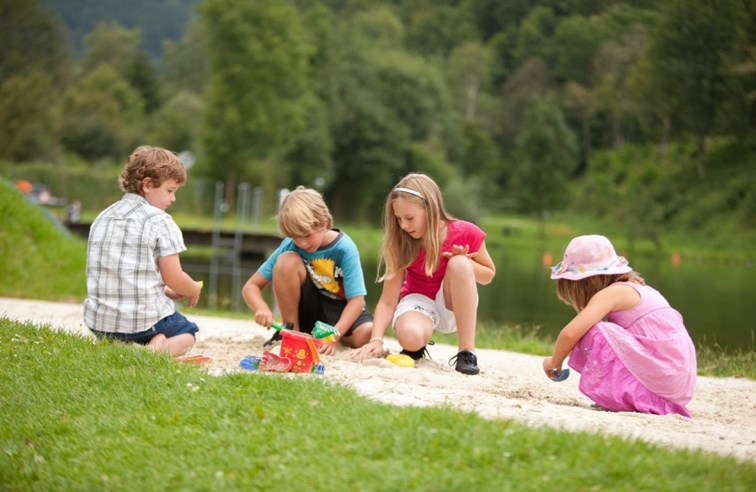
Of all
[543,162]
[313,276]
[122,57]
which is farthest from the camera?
[122,57]

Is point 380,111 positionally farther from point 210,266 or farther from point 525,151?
point 210,266

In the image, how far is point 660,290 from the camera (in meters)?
18.9

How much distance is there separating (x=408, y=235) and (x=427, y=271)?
0.28m

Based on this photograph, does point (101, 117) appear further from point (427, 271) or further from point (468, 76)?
point (427, 271)

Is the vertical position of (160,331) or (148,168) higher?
(148,168)

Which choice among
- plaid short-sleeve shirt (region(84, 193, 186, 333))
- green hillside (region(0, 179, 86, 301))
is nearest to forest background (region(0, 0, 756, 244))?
green hillside (region(0, 179, 86, 301))

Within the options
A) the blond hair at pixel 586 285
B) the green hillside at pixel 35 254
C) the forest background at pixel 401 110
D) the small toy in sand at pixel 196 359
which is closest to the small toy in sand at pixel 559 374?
the blond hair at pixel 586 285

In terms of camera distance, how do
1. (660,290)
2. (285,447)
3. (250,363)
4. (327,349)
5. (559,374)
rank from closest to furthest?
(285,447) < (559,374) < (250,363) < (327,349) < (660,290)

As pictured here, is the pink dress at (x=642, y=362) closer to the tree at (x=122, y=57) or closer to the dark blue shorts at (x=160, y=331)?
the dark blue shorts at (x=160, y=331)

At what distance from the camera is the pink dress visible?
14.4 ft

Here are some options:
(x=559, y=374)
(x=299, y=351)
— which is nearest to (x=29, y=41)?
(x=299, y=351)

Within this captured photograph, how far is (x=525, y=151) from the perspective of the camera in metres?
49.5

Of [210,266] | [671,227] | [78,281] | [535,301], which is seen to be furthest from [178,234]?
[671,227]

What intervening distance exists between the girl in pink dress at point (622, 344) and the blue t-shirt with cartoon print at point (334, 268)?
1516mm
